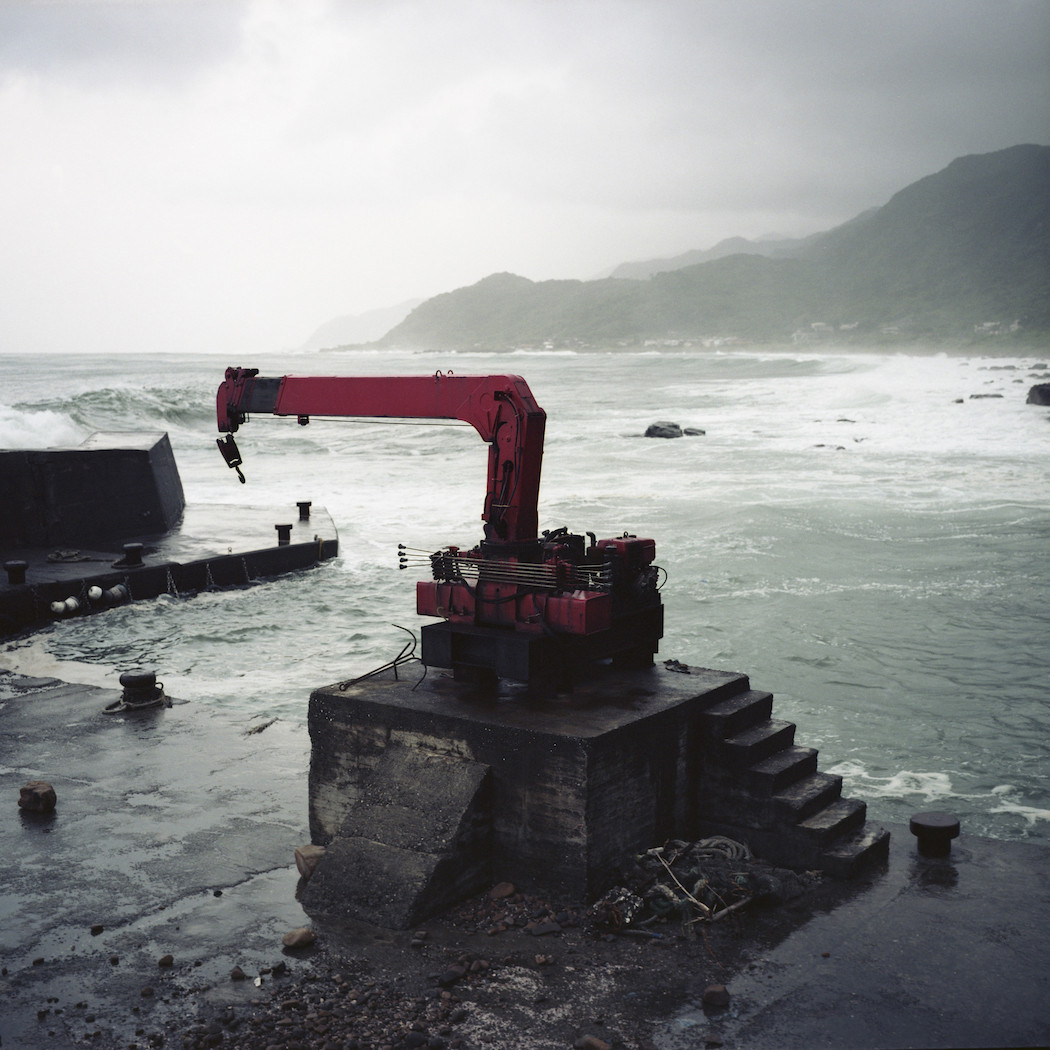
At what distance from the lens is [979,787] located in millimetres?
9523

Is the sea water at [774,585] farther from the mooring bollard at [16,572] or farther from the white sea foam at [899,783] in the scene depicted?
the mooring bollard at [16,572]

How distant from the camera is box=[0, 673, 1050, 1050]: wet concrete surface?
5141 mm

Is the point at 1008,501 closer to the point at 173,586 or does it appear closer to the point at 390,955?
the point at 173,586

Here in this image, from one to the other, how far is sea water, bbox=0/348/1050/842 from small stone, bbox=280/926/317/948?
5095 mm

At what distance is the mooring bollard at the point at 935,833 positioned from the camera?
7.01m

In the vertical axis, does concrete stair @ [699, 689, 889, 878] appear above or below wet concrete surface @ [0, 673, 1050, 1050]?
above

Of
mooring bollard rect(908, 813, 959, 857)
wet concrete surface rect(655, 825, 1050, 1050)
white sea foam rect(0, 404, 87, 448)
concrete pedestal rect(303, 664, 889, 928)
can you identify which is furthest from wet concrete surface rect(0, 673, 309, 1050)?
white sea foam rect(0, 404, 87, 448)

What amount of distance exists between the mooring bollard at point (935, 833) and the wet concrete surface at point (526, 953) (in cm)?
9

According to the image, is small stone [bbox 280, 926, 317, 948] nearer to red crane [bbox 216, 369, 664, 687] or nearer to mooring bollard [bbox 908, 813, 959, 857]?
red crane [bbox 216, 369, 664, 687]

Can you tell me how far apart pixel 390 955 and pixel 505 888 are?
3.02ft

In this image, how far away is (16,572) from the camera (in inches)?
570

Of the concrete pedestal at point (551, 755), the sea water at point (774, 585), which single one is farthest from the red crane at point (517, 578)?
the sea water at point (774, 585)

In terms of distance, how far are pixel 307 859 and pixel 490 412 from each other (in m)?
3.22

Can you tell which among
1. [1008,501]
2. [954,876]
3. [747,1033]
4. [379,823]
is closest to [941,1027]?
[747,1033]
